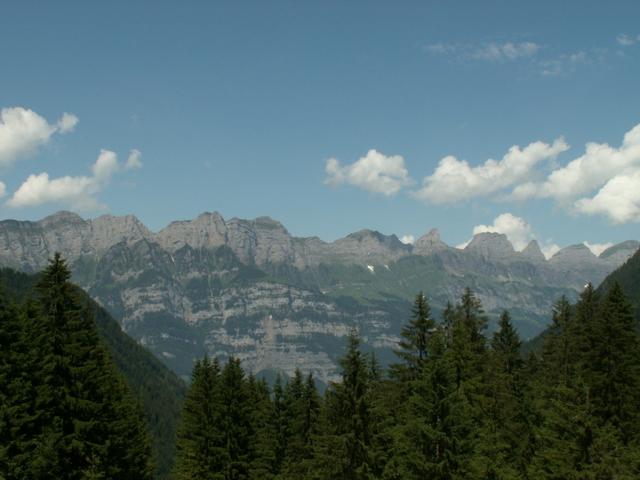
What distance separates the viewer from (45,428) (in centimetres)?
3078

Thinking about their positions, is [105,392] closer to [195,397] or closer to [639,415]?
[195,397]

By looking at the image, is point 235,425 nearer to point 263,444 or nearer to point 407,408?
point 263,444

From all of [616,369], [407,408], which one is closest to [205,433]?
[407,408]

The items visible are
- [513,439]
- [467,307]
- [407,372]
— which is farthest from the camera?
[467,307]

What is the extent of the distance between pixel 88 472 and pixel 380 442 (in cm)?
→ 1450

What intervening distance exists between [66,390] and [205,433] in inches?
668

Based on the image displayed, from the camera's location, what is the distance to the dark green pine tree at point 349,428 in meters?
33.3

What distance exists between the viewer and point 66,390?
32.0 metres

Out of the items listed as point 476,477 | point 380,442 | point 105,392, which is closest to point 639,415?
point 476,477

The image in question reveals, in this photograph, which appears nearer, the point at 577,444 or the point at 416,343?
the point at 577,444

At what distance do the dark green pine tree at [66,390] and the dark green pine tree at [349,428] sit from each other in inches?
444

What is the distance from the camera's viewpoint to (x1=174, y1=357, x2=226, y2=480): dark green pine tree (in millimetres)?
46469

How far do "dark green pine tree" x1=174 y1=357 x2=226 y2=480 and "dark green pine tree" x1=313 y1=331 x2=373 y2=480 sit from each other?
13853 mm

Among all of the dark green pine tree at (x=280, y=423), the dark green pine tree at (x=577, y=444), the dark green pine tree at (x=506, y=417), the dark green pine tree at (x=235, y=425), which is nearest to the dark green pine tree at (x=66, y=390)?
the dark green pine tree at (x=235, y=425)
